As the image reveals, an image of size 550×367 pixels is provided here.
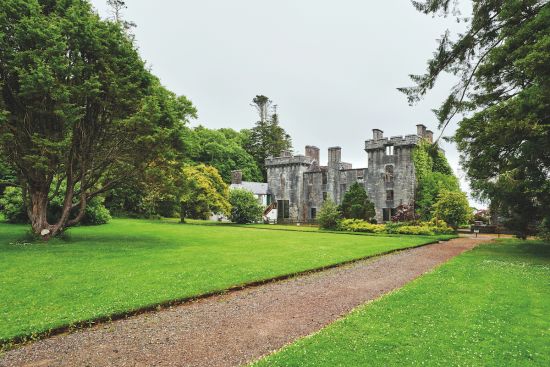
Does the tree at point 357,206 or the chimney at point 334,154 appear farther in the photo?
the chimney at point 334,154

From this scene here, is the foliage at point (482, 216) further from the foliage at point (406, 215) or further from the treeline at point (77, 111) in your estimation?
the treeline at point (77, 111)

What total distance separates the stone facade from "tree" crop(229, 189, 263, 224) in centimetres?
635

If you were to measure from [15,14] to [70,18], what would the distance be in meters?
2.00

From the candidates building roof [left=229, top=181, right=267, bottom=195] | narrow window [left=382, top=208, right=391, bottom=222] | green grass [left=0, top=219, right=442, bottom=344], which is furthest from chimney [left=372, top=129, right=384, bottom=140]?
green grass [left=0, top=219, right=442, bottom=344]

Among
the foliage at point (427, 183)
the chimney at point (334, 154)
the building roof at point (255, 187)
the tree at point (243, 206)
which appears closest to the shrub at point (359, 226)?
the foliage at point (427, 183)

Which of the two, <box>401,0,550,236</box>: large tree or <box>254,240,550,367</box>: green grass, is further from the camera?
<box>401,0,550,236</box>: large tree

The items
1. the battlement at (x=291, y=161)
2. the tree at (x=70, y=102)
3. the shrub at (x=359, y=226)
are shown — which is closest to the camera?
the tree at (x=70, y=102)

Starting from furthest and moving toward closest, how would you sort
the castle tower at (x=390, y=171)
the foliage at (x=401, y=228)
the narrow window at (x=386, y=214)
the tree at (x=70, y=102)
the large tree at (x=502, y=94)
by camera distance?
1. the narrow window at (x=386, y=214)
2. the castle tower at (x=390, y=171)
3. the foliage at (x=401, y=228)
4. the tree at (x=70, y=102)
5. the large tree at (x=502, y=94)

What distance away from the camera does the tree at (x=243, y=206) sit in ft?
138

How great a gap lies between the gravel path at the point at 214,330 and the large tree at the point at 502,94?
7308 millimetres

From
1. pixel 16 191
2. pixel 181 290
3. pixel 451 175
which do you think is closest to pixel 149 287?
pixel 181 290

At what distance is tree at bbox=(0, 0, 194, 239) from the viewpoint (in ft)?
46.0

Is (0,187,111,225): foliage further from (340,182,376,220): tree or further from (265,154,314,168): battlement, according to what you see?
(265,154,314,168): battlement

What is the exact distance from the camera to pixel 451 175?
38.8 metres
